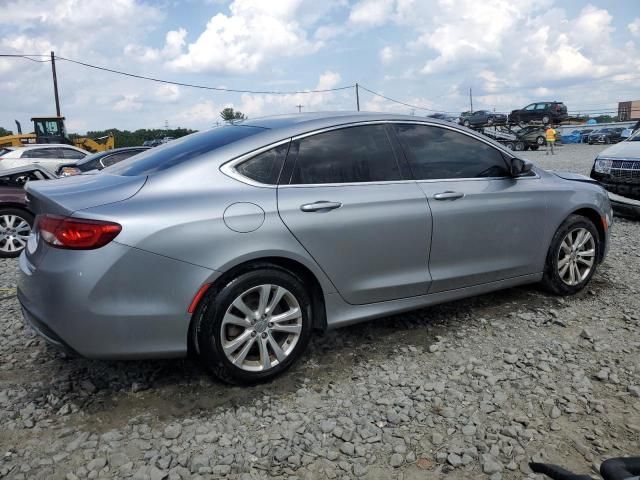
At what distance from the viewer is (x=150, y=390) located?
3113mm

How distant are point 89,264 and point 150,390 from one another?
0.92m

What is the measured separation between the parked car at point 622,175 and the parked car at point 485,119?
2975cm

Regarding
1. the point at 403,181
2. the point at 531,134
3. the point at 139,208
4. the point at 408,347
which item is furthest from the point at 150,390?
the point at 531,134

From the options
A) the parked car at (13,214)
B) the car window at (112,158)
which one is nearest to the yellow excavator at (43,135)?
the car window at (112,158)

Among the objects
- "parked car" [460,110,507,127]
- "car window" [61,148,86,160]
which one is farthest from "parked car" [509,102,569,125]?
"car window" [61,148,86,160]

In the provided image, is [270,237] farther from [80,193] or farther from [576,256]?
[576,256]

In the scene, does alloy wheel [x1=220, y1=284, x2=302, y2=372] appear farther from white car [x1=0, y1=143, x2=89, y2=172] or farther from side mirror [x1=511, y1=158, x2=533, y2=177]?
white car [x1=0, y1=143, x2=89, y2=172]

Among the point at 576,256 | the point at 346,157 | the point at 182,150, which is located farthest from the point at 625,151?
the point at 182,150

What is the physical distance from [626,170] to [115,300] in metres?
7.80

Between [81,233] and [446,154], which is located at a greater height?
[446,154]

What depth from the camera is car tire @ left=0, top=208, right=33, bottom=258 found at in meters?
6.98

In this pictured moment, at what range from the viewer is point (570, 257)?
175 inches

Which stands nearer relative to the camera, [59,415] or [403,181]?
[59,415]

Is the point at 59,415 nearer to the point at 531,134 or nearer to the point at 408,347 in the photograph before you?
the point at 408,347
